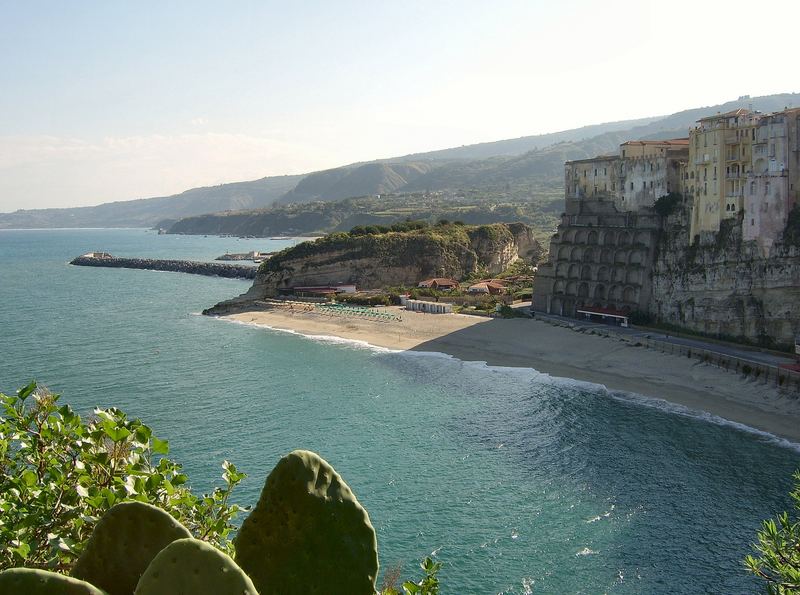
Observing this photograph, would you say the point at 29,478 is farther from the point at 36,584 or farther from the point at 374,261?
the point at 374,261

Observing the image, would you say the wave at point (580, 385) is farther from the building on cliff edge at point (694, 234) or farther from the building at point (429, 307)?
the building at point (429, 307)

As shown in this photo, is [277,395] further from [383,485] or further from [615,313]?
[615,313]

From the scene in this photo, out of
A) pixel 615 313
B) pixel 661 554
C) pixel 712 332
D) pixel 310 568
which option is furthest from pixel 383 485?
pixel 615 313

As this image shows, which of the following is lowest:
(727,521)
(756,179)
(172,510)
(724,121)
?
(727,521)

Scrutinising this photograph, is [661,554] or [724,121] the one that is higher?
[724,121]

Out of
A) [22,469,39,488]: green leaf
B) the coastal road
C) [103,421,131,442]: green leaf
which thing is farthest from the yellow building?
[22,469,39,488]: green leaf

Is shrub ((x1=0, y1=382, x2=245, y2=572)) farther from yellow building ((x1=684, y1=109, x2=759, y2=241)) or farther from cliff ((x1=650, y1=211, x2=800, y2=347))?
yellow building ((x1=684, y1=109, x2=759, y2=241))
